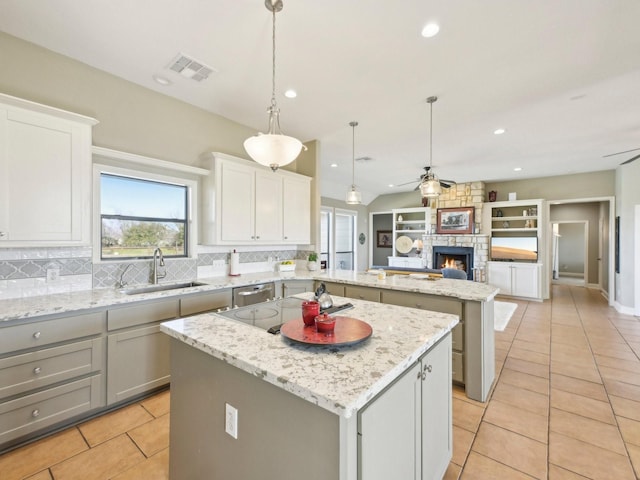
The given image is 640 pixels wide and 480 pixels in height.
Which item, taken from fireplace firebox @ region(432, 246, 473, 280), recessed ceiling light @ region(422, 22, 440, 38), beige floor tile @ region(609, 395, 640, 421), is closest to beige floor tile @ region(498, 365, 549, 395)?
beige floor tile @ region(609, 395, 640, 421)

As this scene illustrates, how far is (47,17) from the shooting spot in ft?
6.98

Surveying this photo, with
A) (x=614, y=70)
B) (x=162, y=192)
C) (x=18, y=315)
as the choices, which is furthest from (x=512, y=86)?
(x=18, y=315)

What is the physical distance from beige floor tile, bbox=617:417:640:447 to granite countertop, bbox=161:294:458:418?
1689 mm

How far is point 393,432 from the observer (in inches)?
44.7

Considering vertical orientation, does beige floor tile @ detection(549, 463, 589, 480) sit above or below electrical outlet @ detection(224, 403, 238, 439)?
below

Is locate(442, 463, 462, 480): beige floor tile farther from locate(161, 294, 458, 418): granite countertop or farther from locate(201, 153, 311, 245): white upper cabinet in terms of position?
locate(201, 153, 311, 245): white upper cabinet

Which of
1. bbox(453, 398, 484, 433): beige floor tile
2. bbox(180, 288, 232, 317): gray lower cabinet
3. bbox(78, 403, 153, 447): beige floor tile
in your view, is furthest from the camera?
bbox(180, 288, 232, 317): gray lower cabinet

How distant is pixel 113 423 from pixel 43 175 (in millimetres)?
1981

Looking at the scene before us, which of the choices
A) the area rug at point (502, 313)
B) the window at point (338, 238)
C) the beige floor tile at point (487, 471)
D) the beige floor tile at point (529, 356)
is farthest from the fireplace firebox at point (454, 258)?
the beige floor tile at point (487, 471)

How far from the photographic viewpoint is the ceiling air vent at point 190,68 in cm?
259

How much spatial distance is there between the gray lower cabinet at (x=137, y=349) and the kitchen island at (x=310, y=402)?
1.08 m

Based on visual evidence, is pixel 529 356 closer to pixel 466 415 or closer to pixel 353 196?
pixel 466 415

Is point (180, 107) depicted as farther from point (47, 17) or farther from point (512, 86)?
point (512, 86)

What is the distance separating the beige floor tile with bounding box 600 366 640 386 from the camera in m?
2.88
